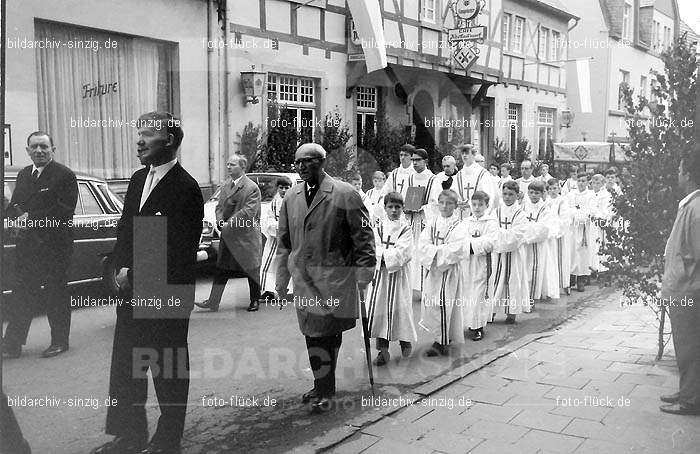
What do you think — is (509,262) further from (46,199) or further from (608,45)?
(608,45)

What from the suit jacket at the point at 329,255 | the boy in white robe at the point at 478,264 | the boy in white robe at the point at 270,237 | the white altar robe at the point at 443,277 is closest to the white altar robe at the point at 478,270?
the boy in white robe at the point at 478,264

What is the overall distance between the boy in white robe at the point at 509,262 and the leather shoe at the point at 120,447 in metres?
4.49

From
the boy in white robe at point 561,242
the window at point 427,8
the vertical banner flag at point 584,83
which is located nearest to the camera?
the boy in white robe at point 561,242

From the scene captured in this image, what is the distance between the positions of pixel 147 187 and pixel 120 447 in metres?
1.50

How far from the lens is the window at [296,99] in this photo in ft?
41.8

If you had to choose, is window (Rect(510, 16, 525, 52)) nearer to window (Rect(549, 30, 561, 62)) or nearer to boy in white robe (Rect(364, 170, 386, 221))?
window (Rect(549, 30, 561, 62))

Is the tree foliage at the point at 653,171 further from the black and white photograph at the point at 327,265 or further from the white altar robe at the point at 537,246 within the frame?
the white altar robe at the point at 537,246

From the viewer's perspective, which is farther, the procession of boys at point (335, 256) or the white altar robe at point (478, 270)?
the white altar robe at point (478, 270)

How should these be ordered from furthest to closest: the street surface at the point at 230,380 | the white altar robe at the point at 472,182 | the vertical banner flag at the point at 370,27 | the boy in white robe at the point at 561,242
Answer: the vertical banner flag at the point at 370,27 < the white altar robe at the point at 472,182 < the boy in white robe at the point at 561,242 < the street surface at the point at 230,380

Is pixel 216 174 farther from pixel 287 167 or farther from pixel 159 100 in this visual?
pixel 287 167

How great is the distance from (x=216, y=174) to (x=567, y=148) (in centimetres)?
732

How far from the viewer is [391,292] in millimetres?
5961

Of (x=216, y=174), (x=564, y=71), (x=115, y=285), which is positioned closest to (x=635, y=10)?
(x=564, y=71)

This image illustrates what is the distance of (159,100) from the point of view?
7574 mm
